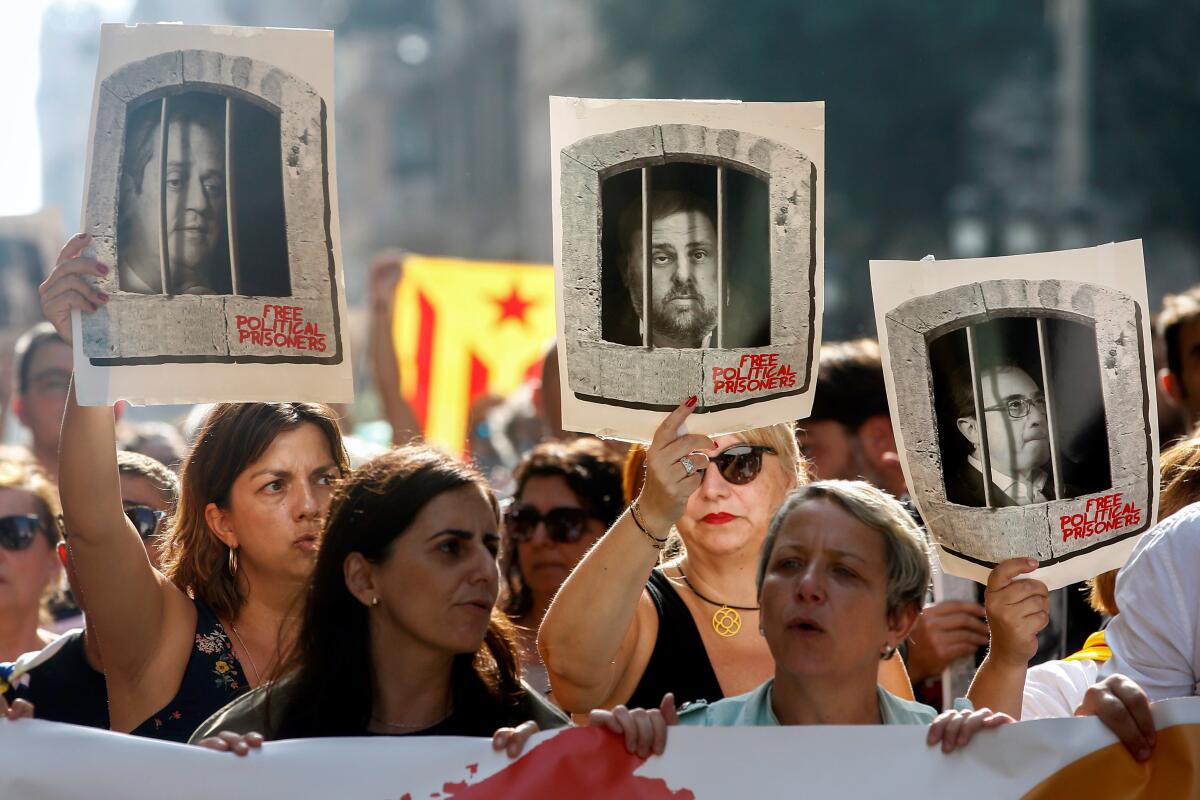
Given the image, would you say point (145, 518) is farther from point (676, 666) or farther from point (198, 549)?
point (676, 666)

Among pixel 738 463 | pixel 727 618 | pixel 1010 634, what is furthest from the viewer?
pixel 738 463

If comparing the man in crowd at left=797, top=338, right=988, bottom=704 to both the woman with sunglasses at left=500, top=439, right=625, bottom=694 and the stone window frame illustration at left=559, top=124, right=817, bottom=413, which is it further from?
the stone window frame illustration at left=559, top=124, right=817, bottom=413

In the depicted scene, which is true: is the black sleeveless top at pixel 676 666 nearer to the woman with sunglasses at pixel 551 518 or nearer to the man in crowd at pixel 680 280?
the man in crowd at pixel 680 280

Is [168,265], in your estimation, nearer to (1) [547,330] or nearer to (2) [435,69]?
(1) [547,330]

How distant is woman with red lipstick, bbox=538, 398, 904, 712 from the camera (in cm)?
270

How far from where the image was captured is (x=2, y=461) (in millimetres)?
4285

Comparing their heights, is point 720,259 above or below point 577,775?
above

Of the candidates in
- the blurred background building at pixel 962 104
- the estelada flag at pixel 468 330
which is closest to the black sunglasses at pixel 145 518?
→ the estelada flag at pixel 468 330

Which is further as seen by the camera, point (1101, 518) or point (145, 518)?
point (145, 518)

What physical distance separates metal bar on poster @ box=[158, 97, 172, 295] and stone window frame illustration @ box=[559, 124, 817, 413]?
2.20ft

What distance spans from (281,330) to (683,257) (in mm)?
705

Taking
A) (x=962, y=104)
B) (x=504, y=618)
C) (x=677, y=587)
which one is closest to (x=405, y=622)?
(x=504, y=618)

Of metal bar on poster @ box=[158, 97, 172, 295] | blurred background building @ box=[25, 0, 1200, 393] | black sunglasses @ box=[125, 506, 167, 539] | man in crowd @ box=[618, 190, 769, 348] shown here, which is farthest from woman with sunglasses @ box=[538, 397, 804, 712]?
blurred background building @ box=[25, 0, 1200, 393]

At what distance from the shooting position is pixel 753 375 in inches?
110
